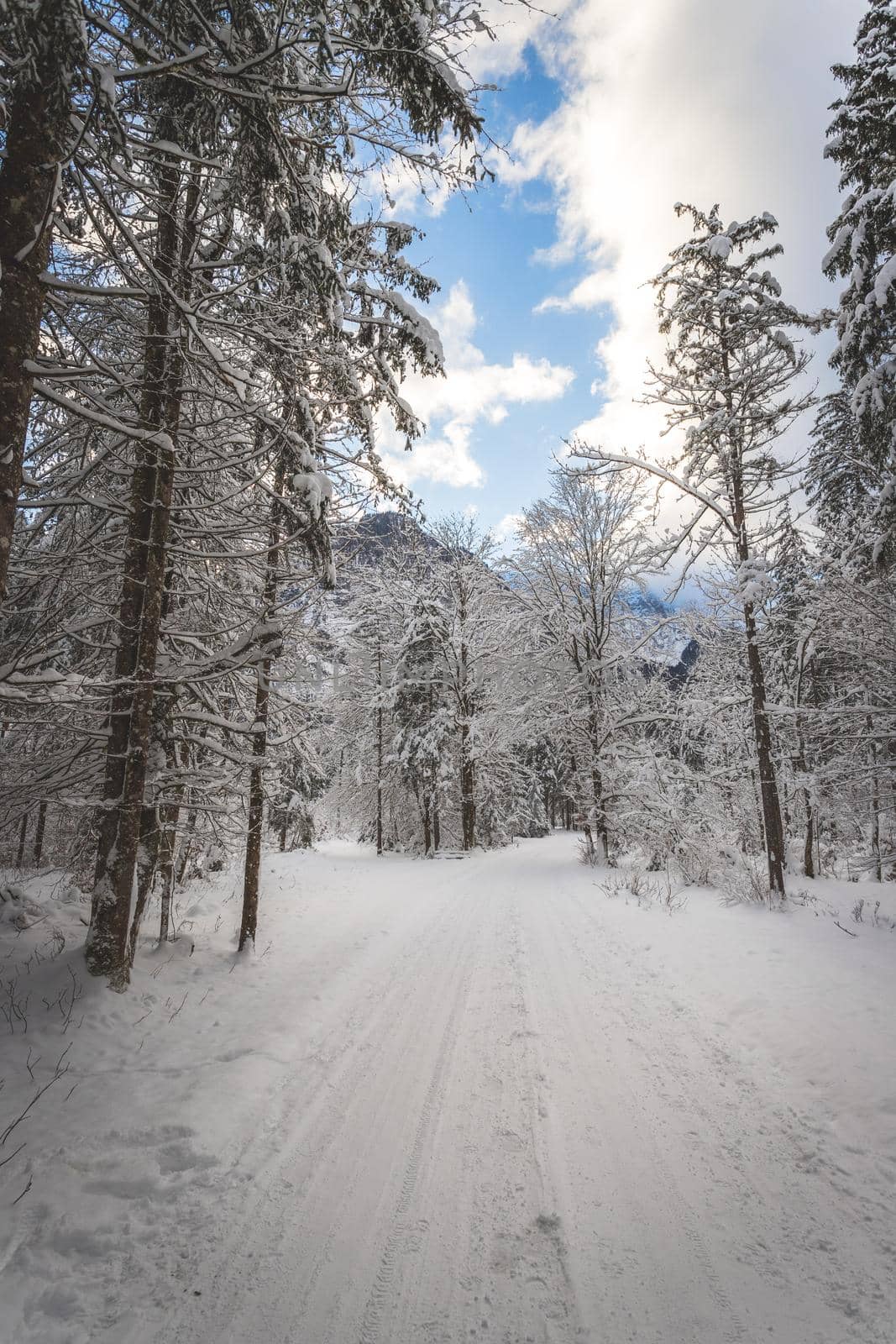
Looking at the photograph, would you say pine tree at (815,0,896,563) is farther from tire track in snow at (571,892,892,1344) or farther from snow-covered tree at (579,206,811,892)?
tire track in snow at (571,892,892,1344)

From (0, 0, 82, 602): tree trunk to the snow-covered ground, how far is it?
3.45m

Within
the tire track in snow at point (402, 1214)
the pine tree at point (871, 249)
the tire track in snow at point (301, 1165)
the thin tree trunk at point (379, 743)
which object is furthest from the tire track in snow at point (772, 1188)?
the thin tree trunk at point (379, 743)

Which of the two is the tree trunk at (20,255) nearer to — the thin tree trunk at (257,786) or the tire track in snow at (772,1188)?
the thin tree trunk at (257,786)

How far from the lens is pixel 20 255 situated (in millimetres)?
2959

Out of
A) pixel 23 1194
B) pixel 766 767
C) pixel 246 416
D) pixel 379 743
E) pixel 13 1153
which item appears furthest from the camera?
pixel 379 743

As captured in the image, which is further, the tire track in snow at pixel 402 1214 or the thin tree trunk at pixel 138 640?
the thin tree trunk at pixel 138 640

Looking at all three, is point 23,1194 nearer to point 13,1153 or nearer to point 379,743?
point 13,1153

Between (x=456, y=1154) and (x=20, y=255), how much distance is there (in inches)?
227

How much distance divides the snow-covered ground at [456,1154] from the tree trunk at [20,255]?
345 centimetres

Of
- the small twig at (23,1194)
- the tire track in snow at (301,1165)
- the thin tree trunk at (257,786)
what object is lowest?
the tire track in snow at (301,1165)

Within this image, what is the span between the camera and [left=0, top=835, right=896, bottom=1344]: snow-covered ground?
2293mm

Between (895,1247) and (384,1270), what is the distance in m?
2.42

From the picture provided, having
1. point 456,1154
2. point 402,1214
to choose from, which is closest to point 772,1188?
point 456,1154

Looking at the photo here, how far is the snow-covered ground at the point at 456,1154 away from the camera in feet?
7.52
